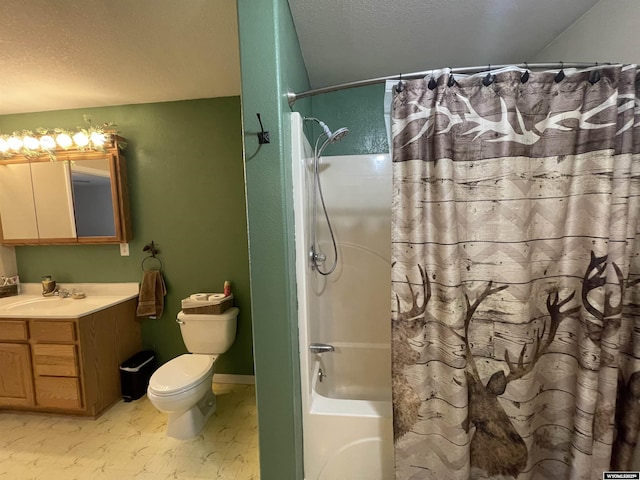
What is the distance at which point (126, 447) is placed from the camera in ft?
5.80

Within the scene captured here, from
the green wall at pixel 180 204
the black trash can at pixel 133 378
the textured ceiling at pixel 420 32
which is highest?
the textured ceiling at pixel 420 32

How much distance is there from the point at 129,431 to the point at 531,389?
8.12 ft

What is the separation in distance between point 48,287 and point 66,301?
0.85 ft

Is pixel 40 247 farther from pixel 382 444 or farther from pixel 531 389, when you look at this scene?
pixel 531 389

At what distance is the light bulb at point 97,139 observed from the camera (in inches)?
86.1

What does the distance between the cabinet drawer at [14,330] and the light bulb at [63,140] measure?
142cm

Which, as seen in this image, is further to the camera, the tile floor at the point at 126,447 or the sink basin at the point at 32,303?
the sink basin at the point at 32,303

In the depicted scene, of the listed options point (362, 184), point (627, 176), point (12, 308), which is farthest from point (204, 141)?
point (627, 176)

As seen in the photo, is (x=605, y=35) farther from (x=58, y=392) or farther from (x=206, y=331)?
(x=58, y=392)

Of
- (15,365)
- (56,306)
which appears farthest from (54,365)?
(56,306)

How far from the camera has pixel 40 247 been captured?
2.49m

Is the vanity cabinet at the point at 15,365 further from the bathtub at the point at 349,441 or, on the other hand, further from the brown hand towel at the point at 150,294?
the bathtub at the point at 349,441

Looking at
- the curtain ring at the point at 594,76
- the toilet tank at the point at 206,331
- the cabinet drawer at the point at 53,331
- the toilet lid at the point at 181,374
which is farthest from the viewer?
the toilet tank at the point at 206,331

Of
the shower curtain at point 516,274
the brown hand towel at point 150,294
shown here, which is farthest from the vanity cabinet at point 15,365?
the shower curtain at point 516,274
